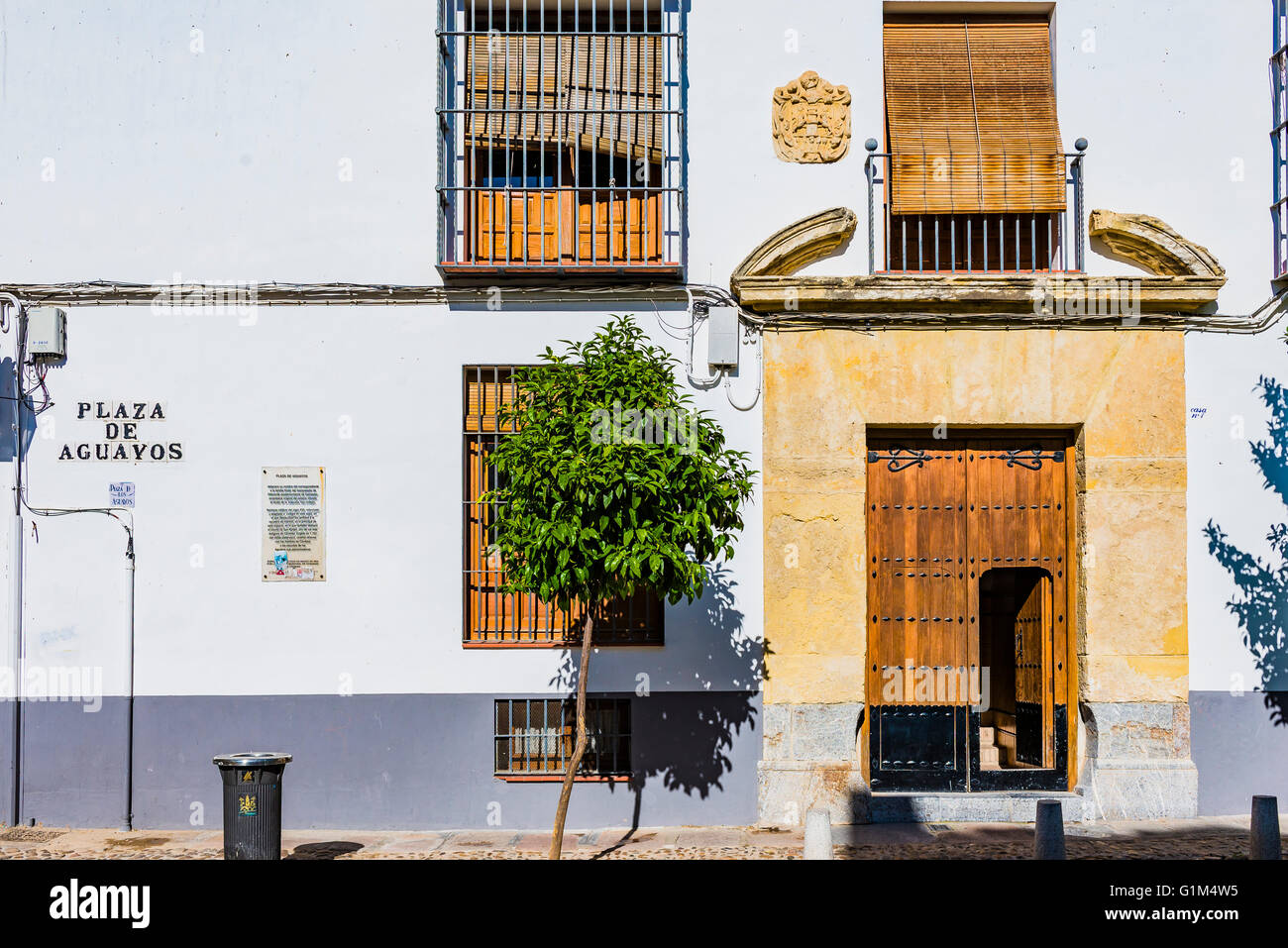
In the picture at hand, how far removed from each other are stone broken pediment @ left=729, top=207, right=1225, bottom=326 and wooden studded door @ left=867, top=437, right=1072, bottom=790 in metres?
1.06

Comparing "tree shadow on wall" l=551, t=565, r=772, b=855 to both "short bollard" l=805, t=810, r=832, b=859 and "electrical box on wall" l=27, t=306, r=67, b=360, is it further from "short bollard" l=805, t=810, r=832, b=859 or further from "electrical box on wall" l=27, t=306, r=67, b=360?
"electrical box on wall" l=27, t=306, r=67, b=360

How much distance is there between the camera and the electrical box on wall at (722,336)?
9094 millimetres

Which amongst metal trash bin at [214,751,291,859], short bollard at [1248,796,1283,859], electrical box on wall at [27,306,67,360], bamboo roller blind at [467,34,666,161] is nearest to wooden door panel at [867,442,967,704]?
short bollard at [1248,796,1283,859]

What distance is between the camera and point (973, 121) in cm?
953

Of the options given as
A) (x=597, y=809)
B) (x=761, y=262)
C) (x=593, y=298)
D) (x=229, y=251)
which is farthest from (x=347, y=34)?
(x=597, y=809)

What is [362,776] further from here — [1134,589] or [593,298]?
[1134,589]

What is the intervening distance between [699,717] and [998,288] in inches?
162

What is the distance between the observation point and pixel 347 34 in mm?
9312

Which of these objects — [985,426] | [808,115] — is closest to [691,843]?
[985,426]

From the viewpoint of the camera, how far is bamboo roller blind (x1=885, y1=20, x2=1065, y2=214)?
9.38m

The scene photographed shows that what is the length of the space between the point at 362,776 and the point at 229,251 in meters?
4.33

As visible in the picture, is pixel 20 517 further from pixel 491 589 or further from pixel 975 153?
pixel 975 153

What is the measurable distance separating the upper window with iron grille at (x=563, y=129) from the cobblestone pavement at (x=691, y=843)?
4518 millimetres

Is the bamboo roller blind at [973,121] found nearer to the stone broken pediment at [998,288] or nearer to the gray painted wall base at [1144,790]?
the stone broken pediment at [998,288]
